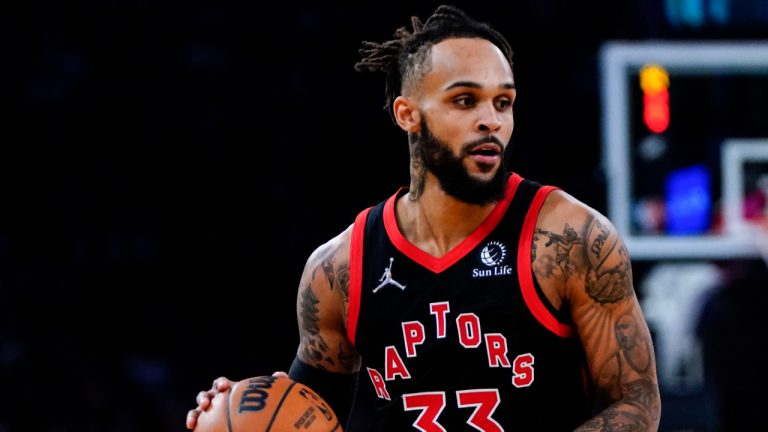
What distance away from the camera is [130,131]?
859cm

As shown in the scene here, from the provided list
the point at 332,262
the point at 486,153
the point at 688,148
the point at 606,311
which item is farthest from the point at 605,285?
the point at 688,148

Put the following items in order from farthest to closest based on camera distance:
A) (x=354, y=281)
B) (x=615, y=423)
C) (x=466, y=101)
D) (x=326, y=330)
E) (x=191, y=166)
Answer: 1. (x=191, y=166)
2. (x=326, y=330)
3. (x=354, y=281)
4. (x=466, y=101)
5. (x=615, y=423)

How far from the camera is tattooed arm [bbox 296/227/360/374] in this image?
307 centimetres

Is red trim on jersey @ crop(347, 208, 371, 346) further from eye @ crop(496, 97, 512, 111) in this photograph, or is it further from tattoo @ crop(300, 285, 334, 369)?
eye @ crop(496, 97, 512, 111)

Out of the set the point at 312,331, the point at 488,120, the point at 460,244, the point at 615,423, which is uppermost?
the point at 488,120

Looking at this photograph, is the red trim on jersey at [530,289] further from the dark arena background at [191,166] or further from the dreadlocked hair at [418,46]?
the dark arena background at [191,166]

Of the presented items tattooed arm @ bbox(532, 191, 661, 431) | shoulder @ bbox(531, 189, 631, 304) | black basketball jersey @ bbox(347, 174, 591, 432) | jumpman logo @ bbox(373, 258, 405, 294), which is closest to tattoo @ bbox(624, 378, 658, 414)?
tattooed arm @ bbox(532, 191, 661, 431)

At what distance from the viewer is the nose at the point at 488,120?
2.81m

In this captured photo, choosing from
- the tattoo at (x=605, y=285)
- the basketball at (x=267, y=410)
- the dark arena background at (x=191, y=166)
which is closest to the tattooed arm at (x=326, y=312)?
the basketball at (x=267, y=410)

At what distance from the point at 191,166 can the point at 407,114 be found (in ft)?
18.7

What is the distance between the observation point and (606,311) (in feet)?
8.91

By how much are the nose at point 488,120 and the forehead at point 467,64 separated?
67 millimetres

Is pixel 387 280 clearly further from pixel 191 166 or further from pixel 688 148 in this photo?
pixel 191 166

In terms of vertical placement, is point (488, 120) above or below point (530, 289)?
above
